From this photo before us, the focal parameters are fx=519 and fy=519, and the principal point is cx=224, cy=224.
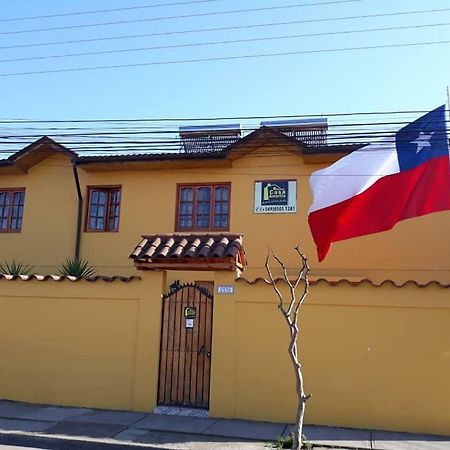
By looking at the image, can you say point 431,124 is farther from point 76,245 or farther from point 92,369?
point 76,245

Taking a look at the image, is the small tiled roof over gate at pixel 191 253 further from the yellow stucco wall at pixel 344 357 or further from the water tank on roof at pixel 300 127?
the water tank on roof at pixel 300 127

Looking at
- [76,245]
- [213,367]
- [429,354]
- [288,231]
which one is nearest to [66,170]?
[76,245]

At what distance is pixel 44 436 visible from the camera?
7.43 metres

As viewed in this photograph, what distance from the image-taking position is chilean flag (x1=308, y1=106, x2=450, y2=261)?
9633 millimetres

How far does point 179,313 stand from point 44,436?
2935mm

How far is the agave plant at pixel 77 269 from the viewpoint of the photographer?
39.9ft

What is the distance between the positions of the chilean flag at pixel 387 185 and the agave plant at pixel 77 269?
5.54 m

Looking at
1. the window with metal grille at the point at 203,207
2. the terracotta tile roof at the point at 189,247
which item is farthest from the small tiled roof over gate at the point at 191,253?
the window with metal grille at the point at 203,207

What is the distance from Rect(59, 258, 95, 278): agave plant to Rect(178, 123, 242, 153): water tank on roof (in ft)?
14.0

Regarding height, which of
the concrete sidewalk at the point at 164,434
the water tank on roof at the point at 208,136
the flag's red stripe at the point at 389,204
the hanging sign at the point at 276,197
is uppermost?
the water tank on roof at the point at 208,136

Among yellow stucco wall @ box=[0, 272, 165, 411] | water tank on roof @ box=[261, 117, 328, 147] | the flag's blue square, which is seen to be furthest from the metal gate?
water tank on roof @ box=[261, 117, 328, 147]

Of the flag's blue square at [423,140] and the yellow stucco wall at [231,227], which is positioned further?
the yellow stucco wall at [231,227]

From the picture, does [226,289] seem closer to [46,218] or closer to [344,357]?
[344,357]

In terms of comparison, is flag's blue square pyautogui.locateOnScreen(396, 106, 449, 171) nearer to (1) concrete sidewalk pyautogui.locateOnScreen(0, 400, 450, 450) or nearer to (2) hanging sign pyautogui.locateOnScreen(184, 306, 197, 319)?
(2) hanging sign pyautogui.locateOnScreen(184, 306, 197, 319)
